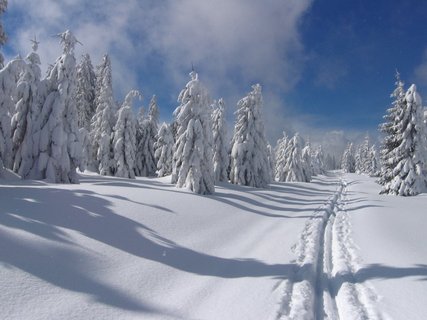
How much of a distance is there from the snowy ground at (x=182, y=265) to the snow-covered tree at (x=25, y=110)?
1153 cm

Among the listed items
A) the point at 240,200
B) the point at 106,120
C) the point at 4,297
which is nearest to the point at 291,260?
the point at 4,297

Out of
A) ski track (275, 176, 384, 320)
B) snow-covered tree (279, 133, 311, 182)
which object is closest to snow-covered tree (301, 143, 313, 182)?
snow-covered tree (279, 133, 311, 182)

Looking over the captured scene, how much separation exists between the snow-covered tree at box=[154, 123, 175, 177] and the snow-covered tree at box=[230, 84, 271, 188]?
37.2 ft

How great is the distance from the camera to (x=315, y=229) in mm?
13352

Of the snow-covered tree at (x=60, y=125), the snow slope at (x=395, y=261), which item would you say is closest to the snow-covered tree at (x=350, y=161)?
the snow slope at (x=395, y=261)

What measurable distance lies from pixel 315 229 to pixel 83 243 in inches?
375

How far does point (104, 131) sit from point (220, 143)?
48.9 ft

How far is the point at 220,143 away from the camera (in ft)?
115

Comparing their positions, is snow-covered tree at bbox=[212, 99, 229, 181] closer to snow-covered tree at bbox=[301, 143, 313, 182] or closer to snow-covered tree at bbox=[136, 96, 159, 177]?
snow-covered tree at bbox=[136, 96, 159, 177]

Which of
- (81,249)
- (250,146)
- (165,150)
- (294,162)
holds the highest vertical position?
(294,162)

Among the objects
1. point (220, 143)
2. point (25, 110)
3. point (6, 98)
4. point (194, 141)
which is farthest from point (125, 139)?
point (6, 98)

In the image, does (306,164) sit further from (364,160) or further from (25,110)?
(364,160)

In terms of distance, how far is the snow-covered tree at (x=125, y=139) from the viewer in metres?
35.9

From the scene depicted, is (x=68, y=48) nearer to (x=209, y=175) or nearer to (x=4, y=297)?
(x=209, y=175)
